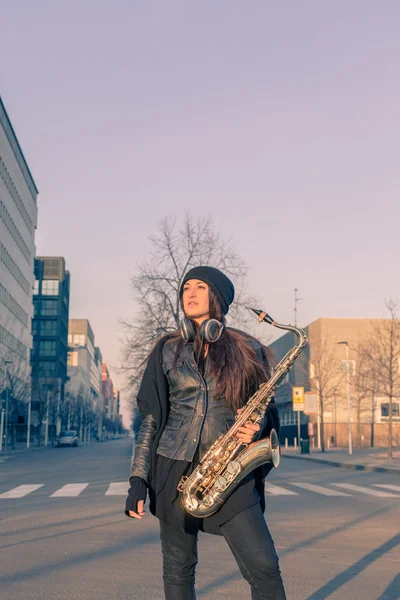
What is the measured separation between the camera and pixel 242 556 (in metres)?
3.41

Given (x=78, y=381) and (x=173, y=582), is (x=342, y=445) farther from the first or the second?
(x=78, y=381)

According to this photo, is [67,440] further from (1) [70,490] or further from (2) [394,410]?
(1) [70,490]

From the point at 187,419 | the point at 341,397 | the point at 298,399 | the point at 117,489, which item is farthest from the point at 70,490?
the point at 341,397

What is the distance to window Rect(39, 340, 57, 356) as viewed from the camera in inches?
4614

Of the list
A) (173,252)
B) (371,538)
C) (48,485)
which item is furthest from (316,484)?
(173,252)

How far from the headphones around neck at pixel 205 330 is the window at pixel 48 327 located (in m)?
117

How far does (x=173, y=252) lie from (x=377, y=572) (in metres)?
29.4

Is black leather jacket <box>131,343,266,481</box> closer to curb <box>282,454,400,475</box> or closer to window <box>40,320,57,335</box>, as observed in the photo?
curb <box>282,454,400,475</box>

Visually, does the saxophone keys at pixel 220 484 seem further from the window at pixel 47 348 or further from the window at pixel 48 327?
the window at pixel 48 327

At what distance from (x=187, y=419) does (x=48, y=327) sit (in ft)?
388

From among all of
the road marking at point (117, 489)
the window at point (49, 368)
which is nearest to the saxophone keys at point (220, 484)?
the road marking at point (117, 489)

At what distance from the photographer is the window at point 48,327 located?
119 meters

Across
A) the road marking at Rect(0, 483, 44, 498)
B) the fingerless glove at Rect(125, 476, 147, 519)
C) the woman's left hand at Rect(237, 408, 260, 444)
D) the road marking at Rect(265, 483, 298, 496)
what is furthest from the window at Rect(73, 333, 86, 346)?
the woman's left hand at Rect(237, 408, 260, 444)

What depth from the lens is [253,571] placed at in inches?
133
